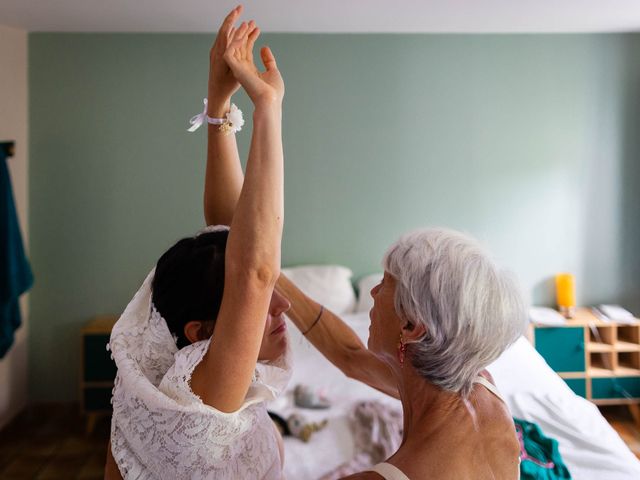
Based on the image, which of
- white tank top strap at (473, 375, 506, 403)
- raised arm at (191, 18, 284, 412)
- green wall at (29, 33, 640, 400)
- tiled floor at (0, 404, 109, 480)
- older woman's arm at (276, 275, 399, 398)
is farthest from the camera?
green wall at (29, 33, 640, 400)

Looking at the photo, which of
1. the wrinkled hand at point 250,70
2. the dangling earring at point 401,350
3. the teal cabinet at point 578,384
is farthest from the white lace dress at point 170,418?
the teal cabinet at point 578,384

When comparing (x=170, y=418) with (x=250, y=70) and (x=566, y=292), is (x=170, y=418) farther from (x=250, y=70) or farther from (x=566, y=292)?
(x=566, y=292)

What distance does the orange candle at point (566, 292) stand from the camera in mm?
3801

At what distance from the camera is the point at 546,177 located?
3971mm

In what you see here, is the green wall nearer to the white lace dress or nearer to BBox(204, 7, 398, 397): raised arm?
BBox(204, 7, 398, 397): raised arm

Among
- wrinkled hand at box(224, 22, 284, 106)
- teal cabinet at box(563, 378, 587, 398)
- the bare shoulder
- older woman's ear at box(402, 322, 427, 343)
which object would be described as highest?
wrinkled hand at box(224, 22, 284, 106)

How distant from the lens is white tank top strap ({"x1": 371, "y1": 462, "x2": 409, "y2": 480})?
974 mm

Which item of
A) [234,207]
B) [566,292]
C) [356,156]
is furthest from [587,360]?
[234,207]

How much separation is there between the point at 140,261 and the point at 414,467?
3.21m

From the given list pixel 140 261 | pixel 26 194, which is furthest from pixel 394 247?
pixel 26 194

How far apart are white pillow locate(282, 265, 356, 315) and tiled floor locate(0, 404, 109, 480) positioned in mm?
1519

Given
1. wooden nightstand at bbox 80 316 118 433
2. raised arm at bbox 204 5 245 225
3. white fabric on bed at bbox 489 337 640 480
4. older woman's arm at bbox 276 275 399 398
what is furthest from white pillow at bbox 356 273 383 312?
raised arm at bbox 204 5 245 225

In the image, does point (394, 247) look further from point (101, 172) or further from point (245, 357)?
point (101, 172)

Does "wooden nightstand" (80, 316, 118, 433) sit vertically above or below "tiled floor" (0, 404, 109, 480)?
above
